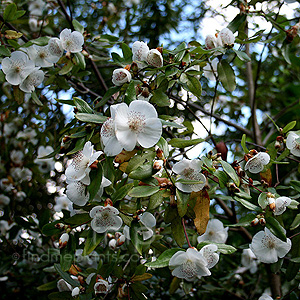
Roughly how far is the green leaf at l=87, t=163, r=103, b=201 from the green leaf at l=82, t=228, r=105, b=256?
0.51ft

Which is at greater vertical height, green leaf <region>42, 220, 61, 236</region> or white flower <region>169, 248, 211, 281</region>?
white flower <region>169, 248, 211, 281</region>

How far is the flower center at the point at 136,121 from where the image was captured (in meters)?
0.84

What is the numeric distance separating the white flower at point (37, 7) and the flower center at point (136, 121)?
181cm

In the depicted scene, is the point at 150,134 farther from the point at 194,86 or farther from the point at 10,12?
the point at 10,12

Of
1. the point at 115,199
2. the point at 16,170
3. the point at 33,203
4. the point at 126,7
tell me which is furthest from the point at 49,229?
the point at 126,7

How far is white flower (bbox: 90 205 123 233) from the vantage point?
2.93 ft

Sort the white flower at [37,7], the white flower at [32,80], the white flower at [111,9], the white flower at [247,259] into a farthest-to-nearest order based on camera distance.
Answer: the white flower at [111,9], the white flower at [37,7], the white flower at [247,259], the white flower at [32,80]

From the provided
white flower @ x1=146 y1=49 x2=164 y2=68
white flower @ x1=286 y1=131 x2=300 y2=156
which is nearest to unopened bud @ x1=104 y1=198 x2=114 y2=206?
white flower @ x1=146 y1=49 x2=164 y2=68

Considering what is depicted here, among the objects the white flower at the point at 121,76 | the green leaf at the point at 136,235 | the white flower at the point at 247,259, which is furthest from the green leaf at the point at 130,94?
the white flower at the point at 247,259

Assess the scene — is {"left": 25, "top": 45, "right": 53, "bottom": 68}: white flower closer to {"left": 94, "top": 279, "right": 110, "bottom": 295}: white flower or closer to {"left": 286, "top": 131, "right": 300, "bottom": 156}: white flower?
{"left": 94, "top": 279, "right": 110, "bottom": 295}: white flower

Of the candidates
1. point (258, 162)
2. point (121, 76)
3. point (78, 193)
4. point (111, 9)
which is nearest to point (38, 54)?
point (121, 76)

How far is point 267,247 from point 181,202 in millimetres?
341

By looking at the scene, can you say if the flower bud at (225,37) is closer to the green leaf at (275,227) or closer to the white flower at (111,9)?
the green leaf at (275,227)

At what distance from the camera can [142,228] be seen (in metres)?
0.98
